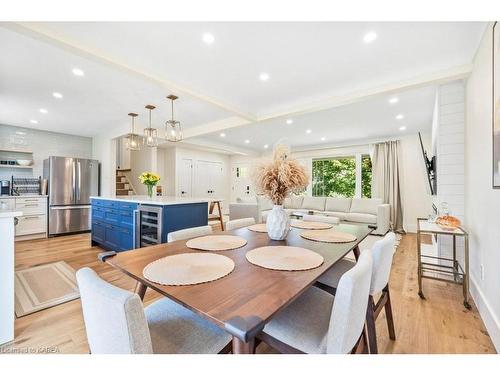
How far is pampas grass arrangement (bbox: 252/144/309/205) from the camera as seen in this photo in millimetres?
1555

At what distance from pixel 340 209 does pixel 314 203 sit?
697 millimetres

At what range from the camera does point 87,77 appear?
2736mm

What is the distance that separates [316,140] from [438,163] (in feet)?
12.7

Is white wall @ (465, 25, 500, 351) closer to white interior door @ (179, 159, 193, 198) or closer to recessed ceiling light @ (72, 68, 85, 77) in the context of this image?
recessed ceiling light @ (72, 68, 85, 77)

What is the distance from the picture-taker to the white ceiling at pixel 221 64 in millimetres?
1890

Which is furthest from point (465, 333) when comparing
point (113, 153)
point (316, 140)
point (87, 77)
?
point (113, 153)

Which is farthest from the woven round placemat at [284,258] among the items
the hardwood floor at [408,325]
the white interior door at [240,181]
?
the white interior door at [240,181]

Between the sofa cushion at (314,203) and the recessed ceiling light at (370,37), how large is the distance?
4440mm

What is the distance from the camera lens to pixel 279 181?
1.58 metres

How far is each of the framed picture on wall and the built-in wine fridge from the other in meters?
3.08

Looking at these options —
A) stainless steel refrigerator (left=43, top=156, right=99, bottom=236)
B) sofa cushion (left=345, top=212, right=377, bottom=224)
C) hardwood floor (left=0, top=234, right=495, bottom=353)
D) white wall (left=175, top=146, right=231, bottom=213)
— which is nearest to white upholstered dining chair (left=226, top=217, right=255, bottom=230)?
hardwood floor (left=0, top=234, right=495, bottom=353)

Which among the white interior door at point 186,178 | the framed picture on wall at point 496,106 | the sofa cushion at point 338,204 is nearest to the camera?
the framed picture on wall at point 496,106

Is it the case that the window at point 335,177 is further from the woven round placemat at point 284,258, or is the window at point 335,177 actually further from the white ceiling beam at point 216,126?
the woven round placemat at point 284,258

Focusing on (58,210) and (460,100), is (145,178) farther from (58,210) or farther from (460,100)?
(460,100)
